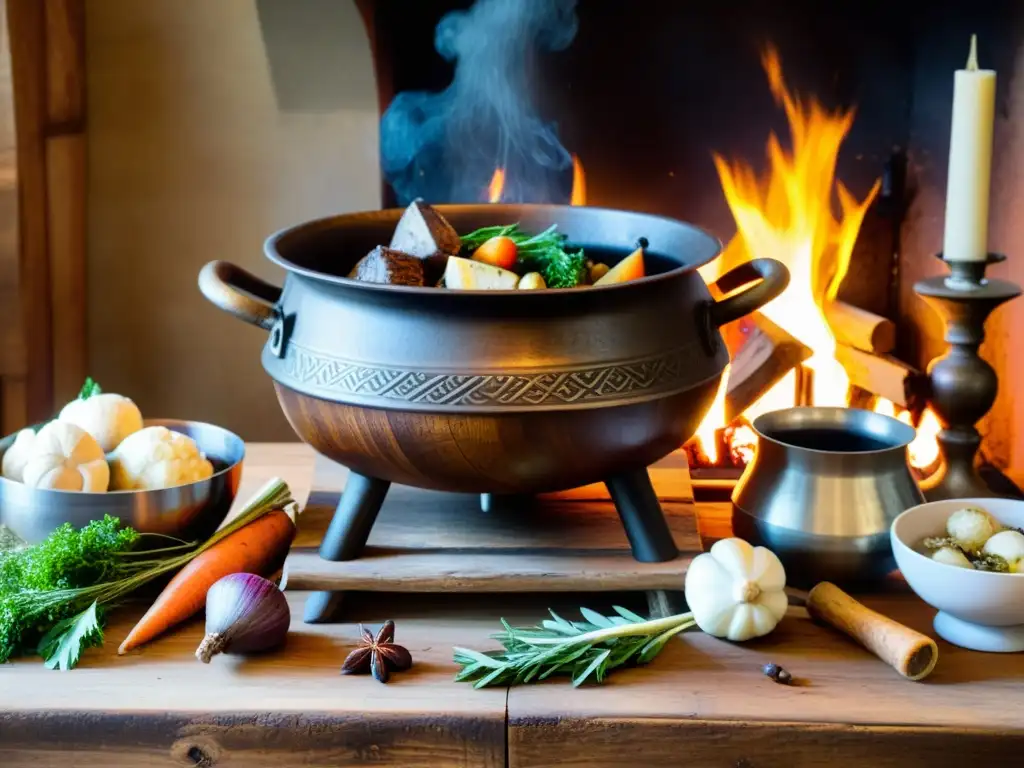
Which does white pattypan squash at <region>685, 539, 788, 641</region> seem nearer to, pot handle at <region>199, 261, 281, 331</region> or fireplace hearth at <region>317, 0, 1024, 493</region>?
pot handle at <region>199, 261, 281, 331</region>

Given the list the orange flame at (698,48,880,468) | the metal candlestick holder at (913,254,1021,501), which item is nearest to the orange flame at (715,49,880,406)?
the orange flame at (698,48,880,468)

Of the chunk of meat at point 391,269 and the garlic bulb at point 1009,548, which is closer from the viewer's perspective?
the garlic bulb at point 1009,548

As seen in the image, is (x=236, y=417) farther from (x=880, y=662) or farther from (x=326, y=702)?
(x=880, y=662)

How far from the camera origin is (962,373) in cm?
160

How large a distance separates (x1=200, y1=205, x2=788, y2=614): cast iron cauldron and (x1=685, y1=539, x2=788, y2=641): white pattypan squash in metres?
0.09

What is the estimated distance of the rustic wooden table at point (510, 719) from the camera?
1131 mm

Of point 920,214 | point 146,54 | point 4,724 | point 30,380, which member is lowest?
point 4,724

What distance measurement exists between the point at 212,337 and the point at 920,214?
127 cm

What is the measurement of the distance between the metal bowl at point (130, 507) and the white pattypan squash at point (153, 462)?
0.03 m

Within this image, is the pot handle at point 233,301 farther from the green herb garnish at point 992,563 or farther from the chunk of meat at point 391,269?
the green herb garnish at point 992,563

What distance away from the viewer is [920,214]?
218 centimetres

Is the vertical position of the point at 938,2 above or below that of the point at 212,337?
above

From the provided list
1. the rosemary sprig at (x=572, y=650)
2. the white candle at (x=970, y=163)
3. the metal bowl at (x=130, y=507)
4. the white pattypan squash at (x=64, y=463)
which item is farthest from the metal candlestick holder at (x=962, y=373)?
the white pattypan squash at (x=64, y=463)

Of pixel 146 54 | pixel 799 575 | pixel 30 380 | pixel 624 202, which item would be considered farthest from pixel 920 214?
pixel 30 380
